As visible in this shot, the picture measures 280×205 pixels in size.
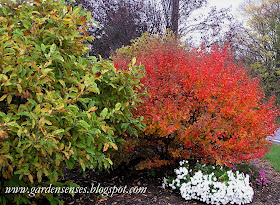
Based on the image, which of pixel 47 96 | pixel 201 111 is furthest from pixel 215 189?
pixel 47 96

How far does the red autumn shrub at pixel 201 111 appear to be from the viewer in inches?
147

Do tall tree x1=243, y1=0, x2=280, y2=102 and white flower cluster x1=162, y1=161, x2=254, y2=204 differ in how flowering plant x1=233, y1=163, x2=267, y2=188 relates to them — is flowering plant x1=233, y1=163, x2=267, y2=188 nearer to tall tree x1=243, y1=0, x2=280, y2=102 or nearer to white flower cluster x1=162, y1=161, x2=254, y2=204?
white flower cluster x1=162, y1=161, x2=254, y2=204

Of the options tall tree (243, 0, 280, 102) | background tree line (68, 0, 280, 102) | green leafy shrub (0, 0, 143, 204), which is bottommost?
green leafy shrub (0, 0, 143, 204)

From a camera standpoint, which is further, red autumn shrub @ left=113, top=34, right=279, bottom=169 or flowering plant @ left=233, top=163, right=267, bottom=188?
flowering plant @ left=233, top=163, right=267, bottom=188

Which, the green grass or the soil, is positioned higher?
the green grass

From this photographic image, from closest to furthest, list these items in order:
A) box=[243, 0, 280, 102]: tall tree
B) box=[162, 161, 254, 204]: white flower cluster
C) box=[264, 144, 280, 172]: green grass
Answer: box=[162, 161, 254, 204]: white flower cluster
box=[264, 144, 280, 172]: green grass
box=[243, 0, 280, 102]: tall tree

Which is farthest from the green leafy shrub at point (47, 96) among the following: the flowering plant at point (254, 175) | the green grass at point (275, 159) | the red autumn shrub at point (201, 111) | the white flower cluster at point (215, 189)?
the green grass at point (275, 159)

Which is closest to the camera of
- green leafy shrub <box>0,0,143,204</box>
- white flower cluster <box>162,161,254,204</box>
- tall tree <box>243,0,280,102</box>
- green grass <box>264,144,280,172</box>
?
green leafy shrub <box>0,0,143,204</box>

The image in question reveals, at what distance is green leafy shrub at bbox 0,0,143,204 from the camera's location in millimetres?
2350

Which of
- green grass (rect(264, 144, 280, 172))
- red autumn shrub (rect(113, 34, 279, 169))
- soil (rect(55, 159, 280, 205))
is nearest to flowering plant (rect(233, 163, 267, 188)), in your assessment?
soil (rect(55, 159, 280, 205))

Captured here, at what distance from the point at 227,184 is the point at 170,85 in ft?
5.50

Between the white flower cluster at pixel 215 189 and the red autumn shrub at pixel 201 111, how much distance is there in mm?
299

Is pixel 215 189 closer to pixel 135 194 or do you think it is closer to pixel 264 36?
pixel 135 194

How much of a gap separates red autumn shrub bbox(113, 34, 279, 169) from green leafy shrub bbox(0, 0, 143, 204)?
25.9 inches
